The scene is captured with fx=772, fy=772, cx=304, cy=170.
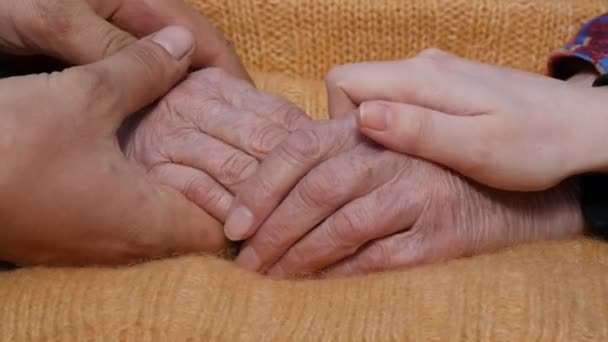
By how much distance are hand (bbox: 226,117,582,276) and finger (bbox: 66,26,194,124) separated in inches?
6.4

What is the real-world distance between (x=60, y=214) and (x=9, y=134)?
0.09m

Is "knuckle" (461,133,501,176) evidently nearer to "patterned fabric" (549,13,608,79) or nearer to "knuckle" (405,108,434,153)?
"knuckle" (405,108,434,153)

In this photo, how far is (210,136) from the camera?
91 centimetres

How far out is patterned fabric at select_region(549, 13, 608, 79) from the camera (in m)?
1.00

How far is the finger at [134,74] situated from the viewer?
794 millimetres

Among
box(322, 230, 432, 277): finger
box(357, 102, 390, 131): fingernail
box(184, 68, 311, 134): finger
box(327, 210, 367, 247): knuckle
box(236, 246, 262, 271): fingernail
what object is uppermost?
box(357, 102, 390, 131): fingernail

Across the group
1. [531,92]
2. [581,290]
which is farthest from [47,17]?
[581,290]

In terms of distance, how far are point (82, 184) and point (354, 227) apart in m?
0.28

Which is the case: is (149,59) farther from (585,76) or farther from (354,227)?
(585,76)

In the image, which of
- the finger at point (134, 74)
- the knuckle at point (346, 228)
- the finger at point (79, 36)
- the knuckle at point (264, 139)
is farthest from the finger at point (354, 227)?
the finger at point (79, 36)

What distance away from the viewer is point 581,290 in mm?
725

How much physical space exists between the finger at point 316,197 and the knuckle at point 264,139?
8cm

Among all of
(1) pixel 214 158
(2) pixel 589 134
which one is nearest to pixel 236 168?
(1) pixel 214 158

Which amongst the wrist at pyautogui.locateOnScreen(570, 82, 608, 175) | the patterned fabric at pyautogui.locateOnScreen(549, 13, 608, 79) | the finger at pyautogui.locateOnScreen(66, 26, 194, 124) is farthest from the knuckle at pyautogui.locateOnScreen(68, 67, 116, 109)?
→ the patterned fabric at pyautogui.locateOnScreen(549, 13, 608, 79)
